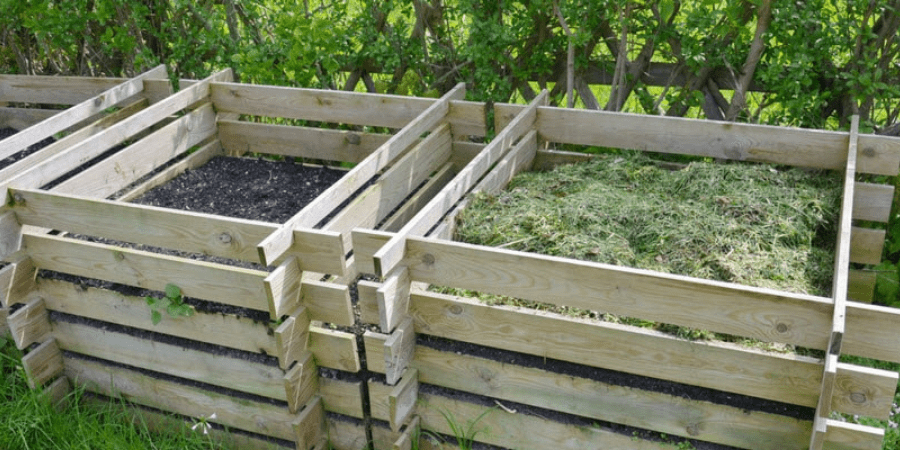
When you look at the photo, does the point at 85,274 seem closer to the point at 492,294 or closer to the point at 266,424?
the point at 266,424

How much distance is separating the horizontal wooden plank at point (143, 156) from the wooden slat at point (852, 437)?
361 centimetres

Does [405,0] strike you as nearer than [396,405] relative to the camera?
No

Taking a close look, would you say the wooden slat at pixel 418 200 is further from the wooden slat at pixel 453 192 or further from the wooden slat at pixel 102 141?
the wooden slat at pixel 102 141

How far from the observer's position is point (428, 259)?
302cm

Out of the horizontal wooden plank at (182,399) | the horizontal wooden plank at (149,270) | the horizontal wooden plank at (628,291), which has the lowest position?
the horizontal wooden plank at (182,399)

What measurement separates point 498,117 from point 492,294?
153 cm

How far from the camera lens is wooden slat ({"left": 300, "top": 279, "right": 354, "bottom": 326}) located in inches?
125

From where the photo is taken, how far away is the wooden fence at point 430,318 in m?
2.73

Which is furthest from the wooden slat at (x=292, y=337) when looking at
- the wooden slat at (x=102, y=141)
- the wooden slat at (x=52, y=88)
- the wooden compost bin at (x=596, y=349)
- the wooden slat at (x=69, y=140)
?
the wooden slat at (x=52, y=88)

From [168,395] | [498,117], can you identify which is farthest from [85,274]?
[498,117]

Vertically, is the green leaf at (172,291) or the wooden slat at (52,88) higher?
the wooden slat at (52,88)

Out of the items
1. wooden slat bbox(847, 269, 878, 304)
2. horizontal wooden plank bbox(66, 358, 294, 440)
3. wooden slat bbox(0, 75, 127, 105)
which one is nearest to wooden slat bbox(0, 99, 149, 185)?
wooden slat bbox(0, 75, 127, 105)

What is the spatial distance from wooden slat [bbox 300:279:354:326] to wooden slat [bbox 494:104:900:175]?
1642 mm

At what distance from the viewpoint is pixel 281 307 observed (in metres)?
3.10
